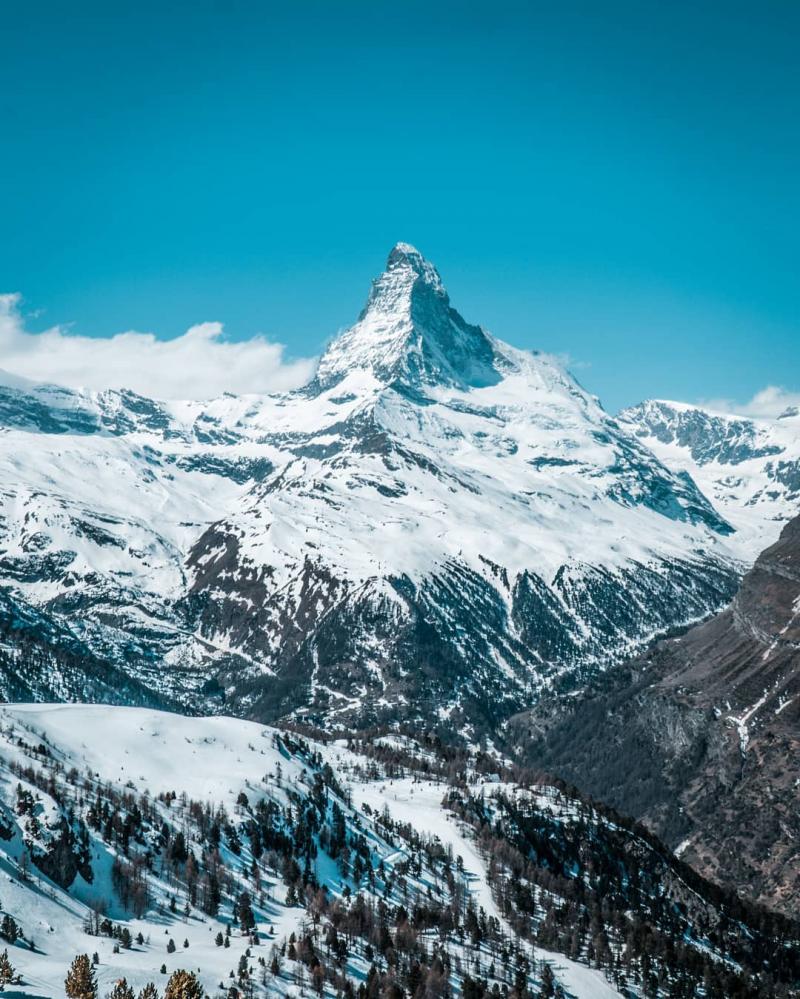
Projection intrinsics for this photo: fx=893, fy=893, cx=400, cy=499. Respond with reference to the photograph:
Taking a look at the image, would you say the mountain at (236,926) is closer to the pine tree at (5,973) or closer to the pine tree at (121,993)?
the pine tree at (5,973)

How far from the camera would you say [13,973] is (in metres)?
105

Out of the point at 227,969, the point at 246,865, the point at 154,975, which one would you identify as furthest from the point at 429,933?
the point at 154,975

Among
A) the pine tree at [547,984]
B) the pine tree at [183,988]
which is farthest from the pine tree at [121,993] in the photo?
the pine tree at [547,984]

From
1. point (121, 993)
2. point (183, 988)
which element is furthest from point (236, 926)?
point (183, 988)

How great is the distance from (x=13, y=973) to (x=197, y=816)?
312 feet

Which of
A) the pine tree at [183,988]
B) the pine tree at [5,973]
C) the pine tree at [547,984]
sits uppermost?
the pine tree at [183,988]

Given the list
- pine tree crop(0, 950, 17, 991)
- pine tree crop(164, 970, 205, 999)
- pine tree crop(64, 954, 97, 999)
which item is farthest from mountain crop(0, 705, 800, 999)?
pine tree crop(164, 970, 205, 999)

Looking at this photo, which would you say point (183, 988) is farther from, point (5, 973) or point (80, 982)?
point (5, 973)

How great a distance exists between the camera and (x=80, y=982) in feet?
334

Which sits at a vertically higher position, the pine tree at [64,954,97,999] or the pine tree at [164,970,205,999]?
the pine tree at [164,970,205,999]

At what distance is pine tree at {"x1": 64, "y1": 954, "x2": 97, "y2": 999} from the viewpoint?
3996 inches

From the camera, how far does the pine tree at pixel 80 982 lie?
102 meters

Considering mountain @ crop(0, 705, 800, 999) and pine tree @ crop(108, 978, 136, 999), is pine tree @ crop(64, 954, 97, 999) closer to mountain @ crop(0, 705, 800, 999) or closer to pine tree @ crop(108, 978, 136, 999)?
pine tree @ crop(108, 978, 136, 999)

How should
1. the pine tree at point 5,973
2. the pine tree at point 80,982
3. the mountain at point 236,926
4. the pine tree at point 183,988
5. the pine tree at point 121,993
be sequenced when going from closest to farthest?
the pine tree at point 183,988
the pine tree at point 5,973
the pine tree at point 121,993
the pine tree at point 80,982
the mountain at point 236,926
